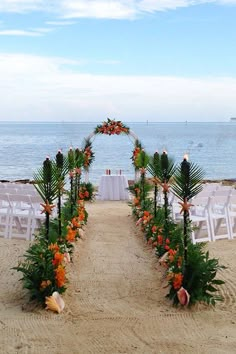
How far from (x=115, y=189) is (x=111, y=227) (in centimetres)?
602

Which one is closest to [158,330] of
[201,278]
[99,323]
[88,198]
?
[99,323]

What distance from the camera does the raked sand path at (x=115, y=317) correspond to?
19.4 ft

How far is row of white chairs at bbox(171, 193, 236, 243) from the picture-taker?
11.6 m

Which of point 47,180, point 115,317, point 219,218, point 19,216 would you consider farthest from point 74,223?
point 115,317

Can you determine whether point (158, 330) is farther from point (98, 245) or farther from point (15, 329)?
point (98, 245)

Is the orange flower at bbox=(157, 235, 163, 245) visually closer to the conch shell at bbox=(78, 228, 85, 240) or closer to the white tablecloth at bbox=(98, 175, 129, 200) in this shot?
the conch shell at bbox=(78, 228, 85, 240)

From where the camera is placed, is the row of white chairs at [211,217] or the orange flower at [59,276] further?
the row of white chairs at [211,217]

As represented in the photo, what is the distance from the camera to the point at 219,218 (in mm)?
12078

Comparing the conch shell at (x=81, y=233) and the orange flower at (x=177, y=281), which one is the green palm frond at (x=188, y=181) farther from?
the conch shell at (x=81, y=233)

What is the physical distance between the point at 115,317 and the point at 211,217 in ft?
17.9

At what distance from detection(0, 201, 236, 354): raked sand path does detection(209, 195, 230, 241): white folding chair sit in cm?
191

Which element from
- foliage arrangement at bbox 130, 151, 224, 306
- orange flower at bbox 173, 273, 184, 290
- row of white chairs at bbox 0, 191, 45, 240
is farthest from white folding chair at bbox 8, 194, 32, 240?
orange flower at bbox 173, 273, 184, 290

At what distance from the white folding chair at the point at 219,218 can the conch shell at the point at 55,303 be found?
17.4 ft

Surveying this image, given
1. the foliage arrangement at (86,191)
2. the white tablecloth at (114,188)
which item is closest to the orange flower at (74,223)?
the foliage arrangement at (86,191)
